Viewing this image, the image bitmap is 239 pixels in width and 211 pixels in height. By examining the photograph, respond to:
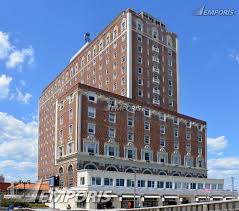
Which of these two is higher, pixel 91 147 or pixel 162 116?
pixel 162 116

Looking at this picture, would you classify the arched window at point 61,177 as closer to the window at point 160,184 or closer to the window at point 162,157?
the window at point 160,184

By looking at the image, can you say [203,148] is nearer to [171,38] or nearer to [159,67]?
[159,67]

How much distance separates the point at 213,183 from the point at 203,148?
11.6m

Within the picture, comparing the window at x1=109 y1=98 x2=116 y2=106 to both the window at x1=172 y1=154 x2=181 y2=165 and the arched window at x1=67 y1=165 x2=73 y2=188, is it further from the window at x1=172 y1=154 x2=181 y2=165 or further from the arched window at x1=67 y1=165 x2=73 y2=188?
the window at x1=172 y1=154 x2=181 y2=165

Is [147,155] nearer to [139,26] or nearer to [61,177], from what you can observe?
[61,177]

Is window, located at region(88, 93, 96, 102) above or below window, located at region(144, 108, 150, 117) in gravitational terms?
above

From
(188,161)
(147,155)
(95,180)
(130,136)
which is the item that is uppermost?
(130,136)

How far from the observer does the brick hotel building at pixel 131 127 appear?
9838cm

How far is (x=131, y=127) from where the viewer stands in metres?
109

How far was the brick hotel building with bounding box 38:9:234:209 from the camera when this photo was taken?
98375 mm

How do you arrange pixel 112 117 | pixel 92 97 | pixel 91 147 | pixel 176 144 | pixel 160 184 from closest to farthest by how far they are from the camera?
1. pixel 91 147
2. pixel 92 97
3. pixel 112 117
4. pixel 160 184
5. pixel 176 144

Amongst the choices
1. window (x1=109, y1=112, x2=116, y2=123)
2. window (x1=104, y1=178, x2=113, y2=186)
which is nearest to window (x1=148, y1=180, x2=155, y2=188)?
window (x1=104, y1=178, x2=113, y2=186)

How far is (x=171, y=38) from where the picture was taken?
142 metres

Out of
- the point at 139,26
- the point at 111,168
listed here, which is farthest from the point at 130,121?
the point at 139,26
